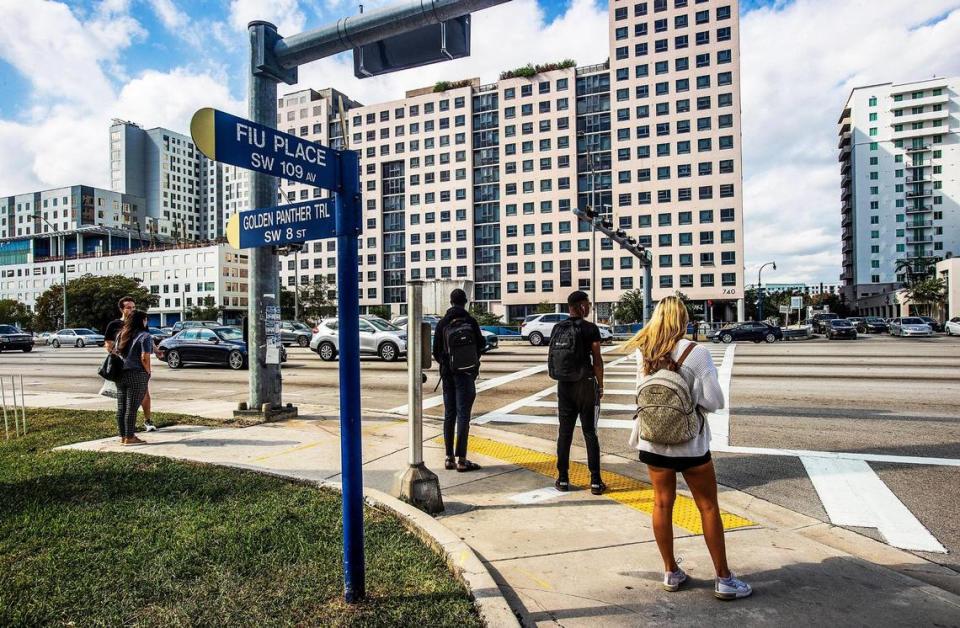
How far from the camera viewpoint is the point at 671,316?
11.3ft

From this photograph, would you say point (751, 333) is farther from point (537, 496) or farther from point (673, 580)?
point (673, 580)

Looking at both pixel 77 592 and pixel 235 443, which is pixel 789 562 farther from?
pixel 235 443

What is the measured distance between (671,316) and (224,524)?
3491 millimetres

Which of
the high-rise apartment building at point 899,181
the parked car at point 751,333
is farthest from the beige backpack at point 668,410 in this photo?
the high-rise apartment building at point 899,181

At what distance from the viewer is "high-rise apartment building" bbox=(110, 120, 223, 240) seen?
470 ft

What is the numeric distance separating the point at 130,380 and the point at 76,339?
42.1 metres

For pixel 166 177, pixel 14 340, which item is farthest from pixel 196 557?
pixel 166 177

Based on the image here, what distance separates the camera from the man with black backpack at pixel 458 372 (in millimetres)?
6020

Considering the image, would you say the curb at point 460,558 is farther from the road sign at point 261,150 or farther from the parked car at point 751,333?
the parked car at point 751,333

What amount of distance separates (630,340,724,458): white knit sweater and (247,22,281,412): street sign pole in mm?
6080

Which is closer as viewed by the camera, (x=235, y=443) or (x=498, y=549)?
(x=498, y=549)

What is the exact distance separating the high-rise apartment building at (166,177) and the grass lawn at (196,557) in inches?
5871

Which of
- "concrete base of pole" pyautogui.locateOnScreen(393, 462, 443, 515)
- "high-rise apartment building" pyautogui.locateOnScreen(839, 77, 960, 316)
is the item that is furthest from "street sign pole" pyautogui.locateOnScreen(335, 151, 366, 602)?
"high-rise apartment building" pyautogui.locateOnScreen(839, 77, 960, 316)

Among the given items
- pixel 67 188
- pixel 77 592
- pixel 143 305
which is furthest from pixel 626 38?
pixel 67 188
